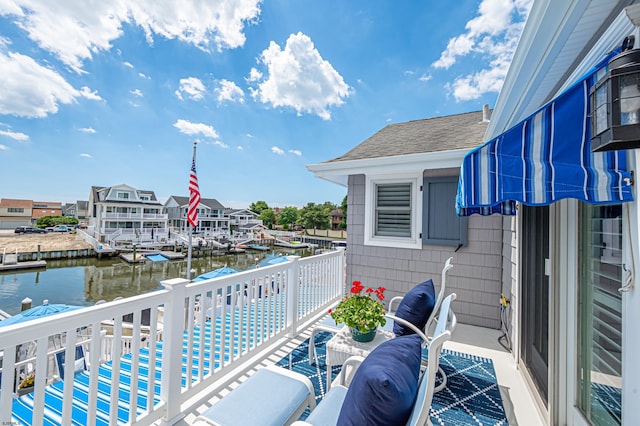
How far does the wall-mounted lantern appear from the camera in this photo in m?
0.72

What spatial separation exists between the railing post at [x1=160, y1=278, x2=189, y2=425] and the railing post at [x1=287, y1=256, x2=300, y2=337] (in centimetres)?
168

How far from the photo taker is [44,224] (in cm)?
4522

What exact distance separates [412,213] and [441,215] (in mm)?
471

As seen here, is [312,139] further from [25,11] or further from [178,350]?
[178,350]

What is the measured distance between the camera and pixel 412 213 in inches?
177

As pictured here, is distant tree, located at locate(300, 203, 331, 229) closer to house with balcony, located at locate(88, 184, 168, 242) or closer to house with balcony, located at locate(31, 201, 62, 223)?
house with balcony, located at locate(88, 184, 168, 242)

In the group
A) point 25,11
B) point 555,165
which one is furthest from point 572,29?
point 25,11

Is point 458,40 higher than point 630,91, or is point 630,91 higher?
point 458,40

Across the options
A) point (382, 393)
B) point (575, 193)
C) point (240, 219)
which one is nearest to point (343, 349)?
point (382, 393)

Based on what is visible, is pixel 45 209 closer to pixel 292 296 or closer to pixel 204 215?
pixel 204 215

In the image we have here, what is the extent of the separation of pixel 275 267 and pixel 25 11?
9920 millimetres

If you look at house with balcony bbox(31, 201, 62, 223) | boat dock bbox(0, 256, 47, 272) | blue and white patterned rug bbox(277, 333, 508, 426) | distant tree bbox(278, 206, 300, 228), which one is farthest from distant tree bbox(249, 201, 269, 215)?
blue and white patterned rug bbox(277, 333, 508, 426)

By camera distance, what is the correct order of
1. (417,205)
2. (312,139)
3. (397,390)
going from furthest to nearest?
1. (312,139)
2. (417,205)
3. (397,390)

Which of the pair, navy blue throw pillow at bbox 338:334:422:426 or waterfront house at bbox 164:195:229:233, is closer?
navy blue throw pillow at bbox 338:334:422:426
